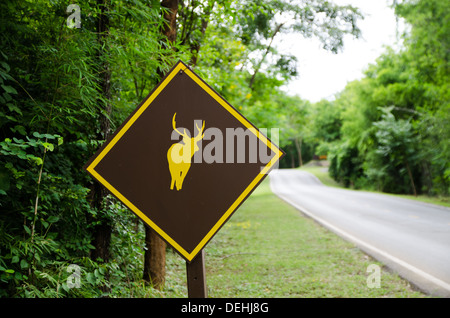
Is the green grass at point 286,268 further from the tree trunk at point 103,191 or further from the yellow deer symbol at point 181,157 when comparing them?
the yellow deer symbol at point 181,157

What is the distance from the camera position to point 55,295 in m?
2.62

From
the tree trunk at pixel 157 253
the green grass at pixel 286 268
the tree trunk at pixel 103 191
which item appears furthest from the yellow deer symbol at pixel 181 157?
the tree trunk at pixel 157 253

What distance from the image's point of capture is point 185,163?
1.87 metres

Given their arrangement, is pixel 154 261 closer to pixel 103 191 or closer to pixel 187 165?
pixel 103 191

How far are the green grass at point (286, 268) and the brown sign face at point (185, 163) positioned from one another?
3.21 meters

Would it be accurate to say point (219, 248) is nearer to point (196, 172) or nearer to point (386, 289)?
point (386, 289)

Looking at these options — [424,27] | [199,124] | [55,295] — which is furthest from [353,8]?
[55,295]

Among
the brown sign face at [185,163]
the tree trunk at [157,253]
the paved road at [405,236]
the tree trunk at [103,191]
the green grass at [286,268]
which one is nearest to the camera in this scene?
the brown sign face at [185,163]

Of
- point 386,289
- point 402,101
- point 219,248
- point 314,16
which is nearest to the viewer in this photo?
point 386,289

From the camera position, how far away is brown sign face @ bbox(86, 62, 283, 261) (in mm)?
1863

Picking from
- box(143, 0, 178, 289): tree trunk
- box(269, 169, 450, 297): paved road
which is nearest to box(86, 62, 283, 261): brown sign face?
box(143, 0, 178, 289): tree trunk

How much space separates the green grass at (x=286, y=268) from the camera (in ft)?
17.8

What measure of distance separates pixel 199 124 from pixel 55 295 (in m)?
1.86

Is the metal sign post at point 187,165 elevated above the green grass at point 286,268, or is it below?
above
